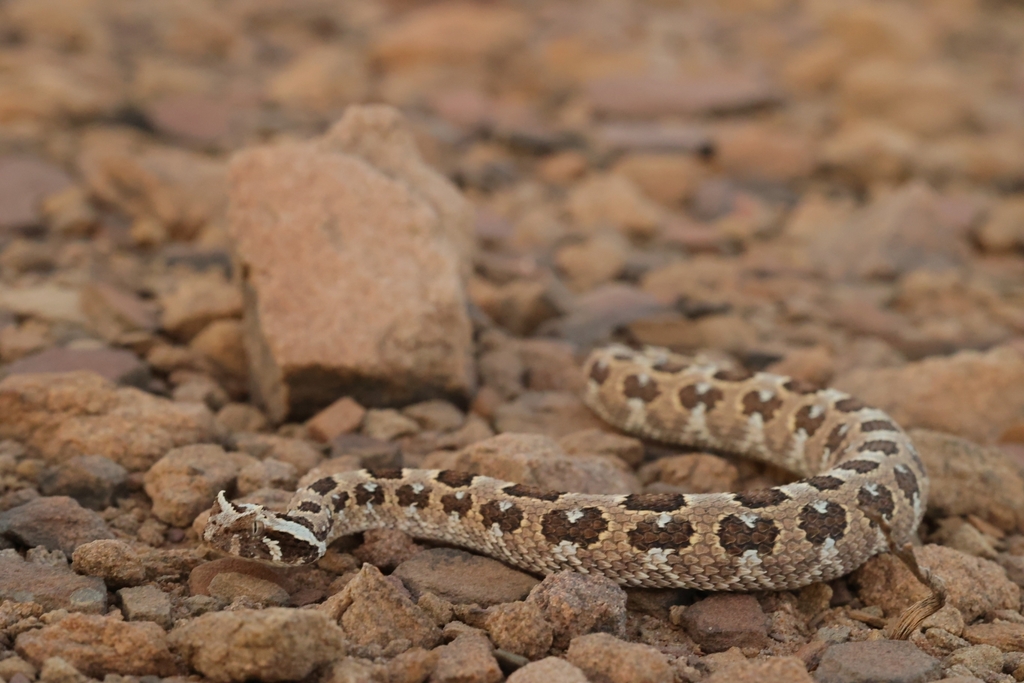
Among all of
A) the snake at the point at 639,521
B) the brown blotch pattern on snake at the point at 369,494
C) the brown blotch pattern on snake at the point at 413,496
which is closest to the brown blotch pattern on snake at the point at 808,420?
the snake at the point at 639,521

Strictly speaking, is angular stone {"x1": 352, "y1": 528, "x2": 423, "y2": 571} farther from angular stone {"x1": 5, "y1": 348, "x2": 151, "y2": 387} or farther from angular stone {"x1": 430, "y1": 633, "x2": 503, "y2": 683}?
angular stone {"x1": 5, "y1": 348, "x2": 151, "y2": 387}

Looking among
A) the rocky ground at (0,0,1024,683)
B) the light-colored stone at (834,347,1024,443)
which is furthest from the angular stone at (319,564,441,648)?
the light-colored stone at (834,347,1024,443)

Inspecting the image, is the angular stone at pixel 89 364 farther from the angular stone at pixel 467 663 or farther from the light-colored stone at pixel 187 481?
the angular stone at pixel 467 663

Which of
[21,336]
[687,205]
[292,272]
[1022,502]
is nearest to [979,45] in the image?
[687,205]

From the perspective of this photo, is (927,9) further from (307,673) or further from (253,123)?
(307,673)

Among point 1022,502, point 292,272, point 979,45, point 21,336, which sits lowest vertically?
point 1022,502

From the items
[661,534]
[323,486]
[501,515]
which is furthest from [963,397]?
[323,486]
